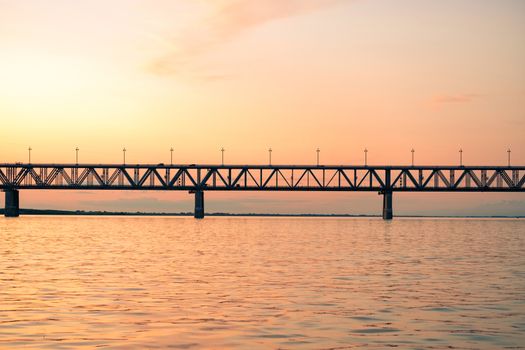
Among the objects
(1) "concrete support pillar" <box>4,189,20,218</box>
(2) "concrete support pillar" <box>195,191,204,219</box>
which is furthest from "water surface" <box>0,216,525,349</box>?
(1) "concrete support pillar" <box>4,189,20,218</box>

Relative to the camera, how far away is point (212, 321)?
2103 cm

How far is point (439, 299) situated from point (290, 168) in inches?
6337

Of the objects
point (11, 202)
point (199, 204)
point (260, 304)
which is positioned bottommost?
point (260, 304)

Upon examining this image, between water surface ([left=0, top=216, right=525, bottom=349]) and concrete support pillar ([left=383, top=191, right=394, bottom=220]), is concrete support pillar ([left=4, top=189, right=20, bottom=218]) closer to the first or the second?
concrete support pillar ([left=383, top=191, right=394, bottom=220])

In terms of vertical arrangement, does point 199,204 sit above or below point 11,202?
below

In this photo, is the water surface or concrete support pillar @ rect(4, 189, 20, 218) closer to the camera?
the water surface

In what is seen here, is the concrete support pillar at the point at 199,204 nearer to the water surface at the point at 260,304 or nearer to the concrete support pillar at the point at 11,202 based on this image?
the concrete support pillar at the point at 11,202

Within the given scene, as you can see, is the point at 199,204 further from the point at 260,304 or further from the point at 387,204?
the point at 260,304

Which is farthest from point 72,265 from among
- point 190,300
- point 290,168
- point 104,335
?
point 290,168

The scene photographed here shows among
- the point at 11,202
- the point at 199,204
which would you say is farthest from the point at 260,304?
the point at 11,202

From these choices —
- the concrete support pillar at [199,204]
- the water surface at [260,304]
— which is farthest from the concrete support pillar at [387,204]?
the water surface at [260,304]

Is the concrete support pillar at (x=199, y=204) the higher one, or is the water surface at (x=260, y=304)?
the concrete support pillar at (x=199, y=204)

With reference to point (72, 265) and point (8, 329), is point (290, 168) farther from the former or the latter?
point (8, 329)

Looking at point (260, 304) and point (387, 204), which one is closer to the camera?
point (260, 304)
